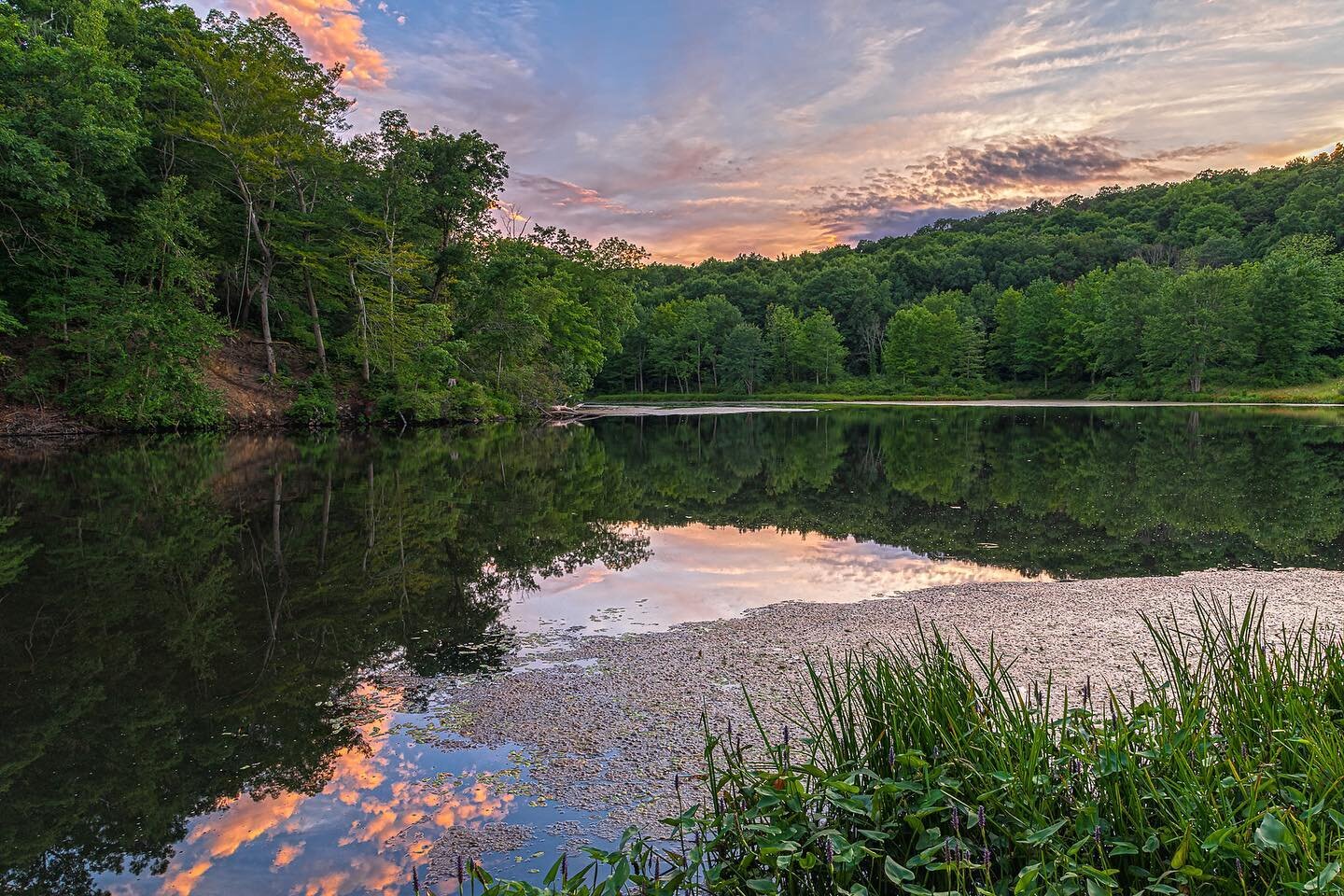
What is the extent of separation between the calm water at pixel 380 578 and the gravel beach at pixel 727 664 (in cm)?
35

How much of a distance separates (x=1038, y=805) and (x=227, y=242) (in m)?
42.1

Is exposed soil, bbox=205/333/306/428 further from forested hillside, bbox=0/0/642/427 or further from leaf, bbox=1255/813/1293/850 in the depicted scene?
leaf, bbox=1255/813/1293/850

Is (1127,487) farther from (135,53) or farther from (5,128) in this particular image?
(135,53)

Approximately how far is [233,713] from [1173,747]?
20.2 ft

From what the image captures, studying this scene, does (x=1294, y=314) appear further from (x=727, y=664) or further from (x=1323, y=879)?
(x=1323, y=879)

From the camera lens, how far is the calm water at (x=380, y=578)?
4.41 meters

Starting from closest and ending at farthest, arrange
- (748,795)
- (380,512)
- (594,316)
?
(748,795) → (380,512) → (594,316)

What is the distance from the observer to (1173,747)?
2.79 metres

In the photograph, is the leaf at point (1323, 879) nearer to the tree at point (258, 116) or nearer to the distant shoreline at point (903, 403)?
the tree at point (258, 116)

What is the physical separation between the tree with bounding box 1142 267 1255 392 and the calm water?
40.2 meters

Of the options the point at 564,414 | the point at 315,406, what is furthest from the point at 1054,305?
the point at 315,406

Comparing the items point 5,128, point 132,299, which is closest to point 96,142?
point 5,128

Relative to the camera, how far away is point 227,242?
36.4 meters

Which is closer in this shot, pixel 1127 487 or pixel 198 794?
pixel 198 794
